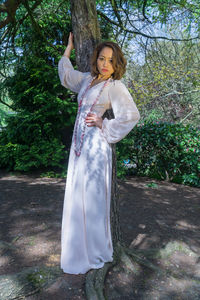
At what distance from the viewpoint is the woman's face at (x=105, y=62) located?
8.24ft

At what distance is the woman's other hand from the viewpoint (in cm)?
246

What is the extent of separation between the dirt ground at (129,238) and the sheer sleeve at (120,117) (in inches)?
53.3

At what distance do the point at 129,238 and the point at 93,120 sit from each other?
6.31 ft

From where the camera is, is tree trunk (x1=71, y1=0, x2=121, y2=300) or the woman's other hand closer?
the woman's other hand

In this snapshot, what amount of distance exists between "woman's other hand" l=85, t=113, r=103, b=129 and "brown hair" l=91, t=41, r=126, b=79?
1.48 ft

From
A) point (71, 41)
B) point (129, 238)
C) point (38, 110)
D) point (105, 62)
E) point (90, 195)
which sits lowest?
point (129, 238)

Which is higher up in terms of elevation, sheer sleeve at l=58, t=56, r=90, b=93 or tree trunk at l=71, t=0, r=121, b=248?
tree trunk at l=71, t=0, r=121, b=248

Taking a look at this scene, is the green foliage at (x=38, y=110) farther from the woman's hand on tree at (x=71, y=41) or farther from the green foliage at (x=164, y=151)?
the woman's hand on tree at (x=71, y=41)

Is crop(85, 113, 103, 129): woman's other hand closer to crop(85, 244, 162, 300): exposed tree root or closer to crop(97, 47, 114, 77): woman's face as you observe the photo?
crop(97, 47, 114, 77): woman's face

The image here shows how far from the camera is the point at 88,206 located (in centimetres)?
252

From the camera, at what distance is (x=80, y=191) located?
2547 millimetres

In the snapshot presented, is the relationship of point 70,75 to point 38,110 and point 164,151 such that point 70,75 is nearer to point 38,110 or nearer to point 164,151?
point 38,110

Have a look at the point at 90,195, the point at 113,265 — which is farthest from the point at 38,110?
the point at 113,265

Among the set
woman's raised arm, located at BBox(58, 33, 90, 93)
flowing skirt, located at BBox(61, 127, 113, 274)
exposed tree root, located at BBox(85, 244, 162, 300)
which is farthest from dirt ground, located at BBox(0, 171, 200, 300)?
woman's raised arm, located at BBox(58, 33, 90, 93)
